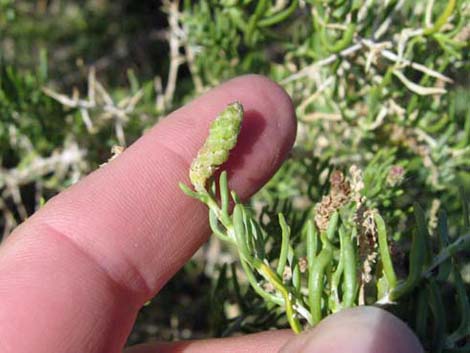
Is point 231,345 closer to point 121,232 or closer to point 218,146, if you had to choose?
point 121,232

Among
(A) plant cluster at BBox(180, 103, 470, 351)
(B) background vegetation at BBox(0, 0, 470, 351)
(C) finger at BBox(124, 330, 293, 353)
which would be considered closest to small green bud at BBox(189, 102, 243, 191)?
(A) plant cluster at BBox(180, 103, 470, 351)

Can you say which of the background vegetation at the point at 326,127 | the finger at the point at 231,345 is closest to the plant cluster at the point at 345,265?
the background vegetation at the point at 326,127

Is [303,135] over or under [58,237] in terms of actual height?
under

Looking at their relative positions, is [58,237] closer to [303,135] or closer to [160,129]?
[160,129]

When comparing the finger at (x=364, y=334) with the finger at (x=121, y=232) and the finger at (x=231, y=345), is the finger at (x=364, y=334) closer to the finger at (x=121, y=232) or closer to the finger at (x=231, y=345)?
the finger at (x=231, y=345)

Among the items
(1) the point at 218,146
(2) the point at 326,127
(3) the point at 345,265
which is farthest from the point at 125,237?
(2) the point at 326,127

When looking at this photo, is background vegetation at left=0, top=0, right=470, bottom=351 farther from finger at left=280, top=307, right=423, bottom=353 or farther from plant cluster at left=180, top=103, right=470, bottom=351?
finger at left=280, top=307, right=423, bottom=353

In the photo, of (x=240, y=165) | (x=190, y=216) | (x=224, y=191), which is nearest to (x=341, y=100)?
(x=240, y=165)
